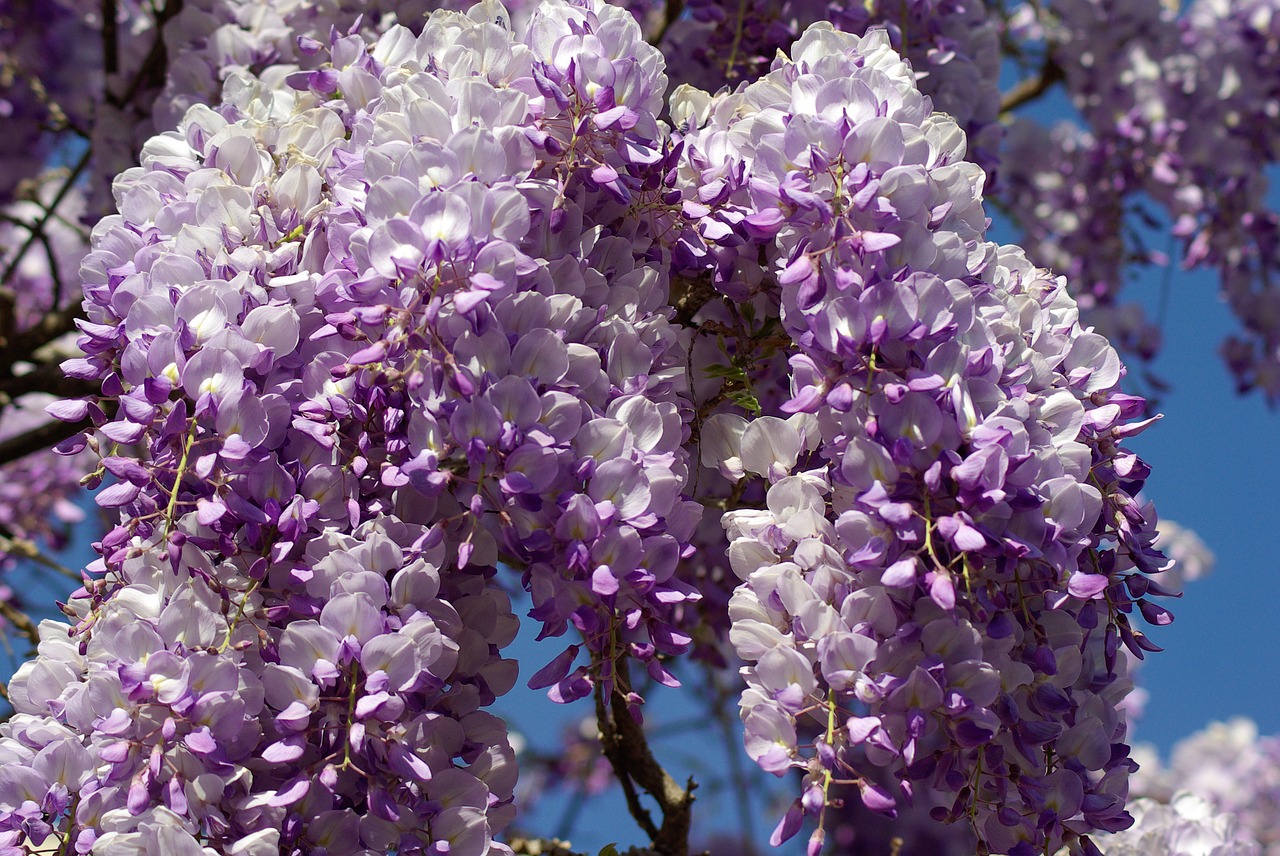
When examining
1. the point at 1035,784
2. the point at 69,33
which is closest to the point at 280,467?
the point at 1035,784

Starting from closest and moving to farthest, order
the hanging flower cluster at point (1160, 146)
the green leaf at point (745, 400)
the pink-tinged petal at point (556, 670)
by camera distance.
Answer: the pink-tinged petal at point (556, 670) → the green leaf at point (745, 400) → the hanging flower cluster at point (1160, 146)

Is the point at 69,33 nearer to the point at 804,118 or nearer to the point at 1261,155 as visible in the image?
the point at 804,118

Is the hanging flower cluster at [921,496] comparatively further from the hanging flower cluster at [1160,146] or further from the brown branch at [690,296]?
the hanging flower cluster at [1160,146]

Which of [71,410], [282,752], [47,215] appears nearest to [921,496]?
[282,752]

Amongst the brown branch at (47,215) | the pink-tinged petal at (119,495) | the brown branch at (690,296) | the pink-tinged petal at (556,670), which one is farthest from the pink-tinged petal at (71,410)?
the brown branch at (47,215)

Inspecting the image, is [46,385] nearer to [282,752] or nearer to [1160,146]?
[282,752]

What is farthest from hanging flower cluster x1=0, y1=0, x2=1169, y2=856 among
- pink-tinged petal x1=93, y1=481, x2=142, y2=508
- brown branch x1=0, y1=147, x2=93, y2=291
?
brown branch x1=0, y1=147, x2=93, y2=291

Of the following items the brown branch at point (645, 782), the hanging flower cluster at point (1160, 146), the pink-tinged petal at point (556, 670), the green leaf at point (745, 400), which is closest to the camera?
the pink-tinged petal at point (556, 670)

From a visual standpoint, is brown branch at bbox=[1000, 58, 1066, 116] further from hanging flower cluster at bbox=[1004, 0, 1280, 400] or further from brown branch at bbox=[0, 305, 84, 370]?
brown branch at bbox=[0, 305, 84, 370]
